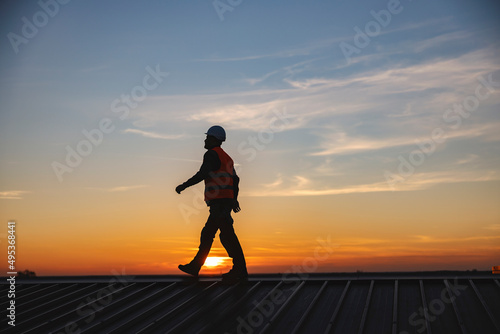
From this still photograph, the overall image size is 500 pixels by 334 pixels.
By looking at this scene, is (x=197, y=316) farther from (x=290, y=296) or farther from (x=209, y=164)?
(x=209, y=164)

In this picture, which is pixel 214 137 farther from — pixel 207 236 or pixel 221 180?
pixel 207 236

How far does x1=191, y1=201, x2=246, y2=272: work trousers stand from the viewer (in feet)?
33.2

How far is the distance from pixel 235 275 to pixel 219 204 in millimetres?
1327

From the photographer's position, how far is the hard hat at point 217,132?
10180mm

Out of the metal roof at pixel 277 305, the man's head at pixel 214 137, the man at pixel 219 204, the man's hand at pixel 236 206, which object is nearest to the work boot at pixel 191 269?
the man at pixel 219 204

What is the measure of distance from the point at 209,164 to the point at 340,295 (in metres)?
3.12

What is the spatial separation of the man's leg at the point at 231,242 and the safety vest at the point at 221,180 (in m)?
0.30

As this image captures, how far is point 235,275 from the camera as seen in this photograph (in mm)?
10289

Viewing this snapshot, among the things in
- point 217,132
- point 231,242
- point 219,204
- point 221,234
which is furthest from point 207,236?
point 217,132

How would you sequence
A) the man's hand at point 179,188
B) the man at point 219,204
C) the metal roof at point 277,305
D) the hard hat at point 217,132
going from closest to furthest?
the metal roof at point 277,305, the man's hand at point 179,188, the man at point 219,204, the hard hat at point 217,132

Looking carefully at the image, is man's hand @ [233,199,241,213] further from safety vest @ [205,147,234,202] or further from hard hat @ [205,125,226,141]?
hard hat @ [205,125,226,141]

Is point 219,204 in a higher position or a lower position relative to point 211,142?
lower

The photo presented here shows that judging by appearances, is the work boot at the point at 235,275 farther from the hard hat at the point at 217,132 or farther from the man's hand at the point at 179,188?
the hard hat at the point at 217,132

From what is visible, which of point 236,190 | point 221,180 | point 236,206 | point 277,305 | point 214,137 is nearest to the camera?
point 277,305
